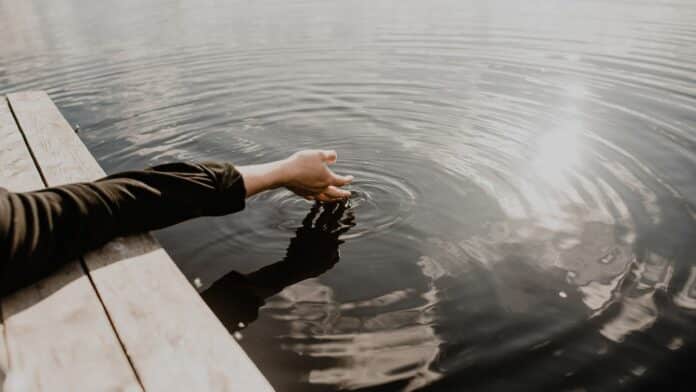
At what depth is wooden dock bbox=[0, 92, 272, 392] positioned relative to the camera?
170cm

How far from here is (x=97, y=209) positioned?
2.39m

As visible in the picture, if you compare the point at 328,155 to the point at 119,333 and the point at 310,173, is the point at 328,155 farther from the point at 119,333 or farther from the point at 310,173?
the point at 119,333

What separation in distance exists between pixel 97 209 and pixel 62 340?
0.76m

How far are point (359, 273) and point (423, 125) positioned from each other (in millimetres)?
3851

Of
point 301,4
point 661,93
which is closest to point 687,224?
point 661,93

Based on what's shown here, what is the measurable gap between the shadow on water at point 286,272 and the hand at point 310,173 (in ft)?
1.29

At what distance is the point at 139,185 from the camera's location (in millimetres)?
2578

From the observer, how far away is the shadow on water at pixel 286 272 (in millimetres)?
3303

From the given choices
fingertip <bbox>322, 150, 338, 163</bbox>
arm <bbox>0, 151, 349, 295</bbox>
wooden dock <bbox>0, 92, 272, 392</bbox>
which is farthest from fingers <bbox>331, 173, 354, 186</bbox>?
wooden dock <bbox>0, 92, 272, 392</bbox>

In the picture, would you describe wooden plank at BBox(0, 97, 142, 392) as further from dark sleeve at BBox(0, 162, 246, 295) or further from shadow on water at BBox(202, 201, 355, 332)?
shadow on water at BBox(202, 201, 355, 332)

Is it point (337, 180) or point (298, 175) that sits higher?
point (298, 175)

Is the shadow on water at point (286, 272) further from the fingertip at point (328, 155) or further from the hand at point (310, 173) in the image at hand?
the fingertip at point (328, 155)

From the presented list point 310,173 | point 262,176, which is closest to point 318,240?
point 310,173

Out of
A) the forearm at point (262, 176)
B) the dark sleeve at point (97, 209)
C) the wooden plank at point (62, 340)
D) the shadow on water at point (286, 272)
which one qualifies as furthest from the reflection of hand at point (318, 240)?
the wooden plank at point (62, 340)
